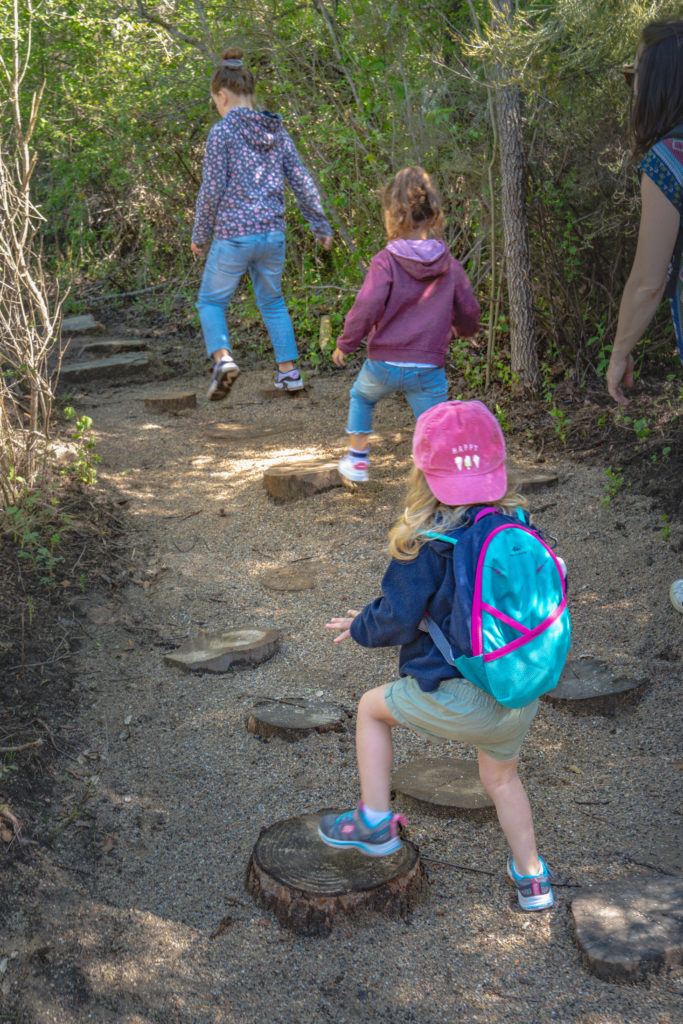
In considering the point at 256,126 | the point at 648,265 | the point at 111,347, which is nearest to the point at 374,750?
the point at 648,265

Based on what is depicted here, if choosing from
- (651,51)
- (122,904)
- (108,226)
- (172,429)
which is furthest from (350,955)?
(108,226)

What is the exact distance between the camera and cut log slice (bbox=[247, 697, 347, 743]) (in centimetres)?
305

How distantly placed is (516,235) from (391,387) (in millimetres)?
1531

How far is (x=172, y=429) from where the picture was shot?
6.33m

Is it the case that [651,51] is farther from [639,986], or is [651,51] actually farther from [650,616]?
[639,986]

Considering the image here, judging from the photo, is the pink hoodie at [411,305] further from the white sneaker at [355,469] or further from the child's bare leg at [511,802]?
the child's bare leg at [511,802]

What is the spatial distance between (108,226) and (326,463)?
6.93 metres

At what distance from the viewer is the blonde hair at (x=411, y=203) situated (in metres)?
4.11

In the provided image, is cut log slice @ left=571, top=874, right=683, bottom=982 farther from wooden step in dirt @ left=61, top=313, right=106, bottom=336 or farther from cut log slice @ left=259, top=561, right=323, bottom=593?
wooden step in dirt @ left=61, top=313, right=106, bottom=336

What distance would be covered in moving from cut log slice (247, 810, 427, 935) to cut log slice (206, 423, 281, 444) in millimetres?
3890

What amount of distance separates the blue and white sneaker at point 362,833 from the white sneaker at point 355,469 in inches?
101

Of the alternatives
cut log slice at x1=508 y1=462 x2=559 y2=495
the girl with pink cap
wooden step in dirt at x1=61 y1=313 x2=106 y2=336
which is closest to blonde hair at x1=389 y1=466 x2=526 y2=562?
the girl with pink cap

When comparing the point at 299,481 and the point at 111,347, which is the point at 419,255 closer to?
the point at 299,481

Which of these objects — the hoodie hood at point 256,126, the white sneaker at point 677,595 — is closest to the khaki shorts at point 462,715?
the white sneaker at point 677,595
